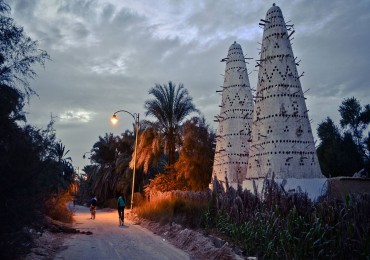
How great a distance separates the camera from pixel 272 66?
17.3m

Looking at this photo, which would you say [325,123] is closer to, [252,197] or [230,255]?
[252,197]

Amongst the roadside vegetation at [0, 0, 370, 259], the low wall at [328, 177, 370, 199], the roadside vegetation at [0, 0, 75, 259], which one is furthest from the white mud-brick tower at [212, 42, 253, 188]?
the roadside vegetation at [0, 0, 75, 259]

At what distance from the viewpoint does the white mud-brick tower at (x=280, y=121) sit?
15.7 metres

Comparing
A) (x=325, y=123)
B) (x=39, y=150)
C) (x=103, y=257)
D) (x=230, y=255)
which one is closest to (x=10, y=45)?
(x=39, y=150)

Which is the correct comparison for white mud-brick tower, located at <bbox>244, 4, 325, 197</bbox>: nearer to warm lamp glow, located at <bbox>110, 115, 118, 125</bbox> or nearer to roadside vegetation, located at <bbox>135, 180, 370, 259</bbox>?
roadside vegetation, located at <bbox>135, 180, 370, 259</bbox>

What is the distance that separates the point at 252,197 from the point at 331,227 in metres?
5.09

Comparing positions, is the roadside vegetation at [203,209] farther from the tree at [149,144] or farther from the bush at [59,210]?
the tree at [149,144]

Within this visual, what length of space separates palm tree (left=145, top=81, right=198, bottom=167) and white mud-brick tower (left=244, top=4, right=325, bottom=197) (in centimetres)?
1290

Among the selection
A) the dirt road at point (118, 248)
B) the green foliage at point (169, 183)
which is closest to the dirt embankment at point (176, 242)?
the dirt road at point (118, 248)

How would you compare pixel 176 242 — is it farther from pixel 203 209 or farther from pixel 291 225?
pixel 291 225

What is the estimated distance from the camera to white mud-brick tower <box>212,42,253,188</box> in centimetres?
2159

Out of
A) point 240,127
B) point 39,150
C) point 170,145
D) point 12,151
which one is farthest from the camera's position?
point 170,145

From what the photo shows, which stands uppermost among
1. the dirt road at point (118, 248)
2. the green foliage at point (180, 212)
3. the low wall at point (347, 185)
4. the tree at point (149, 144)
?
the tree at point (149, 144)

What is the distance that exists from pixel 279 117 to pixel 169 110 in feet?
48.9
